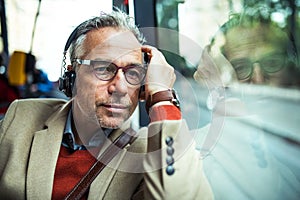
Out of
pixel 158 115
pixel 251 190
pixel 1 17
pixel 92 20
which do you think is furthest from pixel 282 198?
pixel 1 17

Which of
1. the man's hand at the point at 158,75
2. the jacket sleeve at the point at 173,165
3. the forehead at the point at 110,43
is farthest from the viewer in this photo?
the forehead at the point at 110,43

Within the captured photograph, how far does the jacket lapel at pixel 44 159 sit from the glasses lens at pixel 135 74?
344 millimetres

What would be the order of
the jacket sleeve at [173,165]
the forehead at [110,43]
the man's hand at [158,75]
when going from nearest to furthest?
1. the jacket sleeve at [173,165]
2. the man's hand at [158,75]
3. the forehead at [110,43]

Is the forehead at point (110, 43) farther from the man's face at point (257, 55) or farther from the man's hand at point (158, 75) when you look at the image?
the man's face at point (257, 55)

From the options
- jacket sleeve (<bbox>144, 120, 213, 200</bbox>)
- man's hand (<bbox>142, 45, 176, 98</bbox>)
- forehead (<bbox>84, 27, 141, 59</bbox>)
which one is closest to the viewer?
jacket sleeve (<bbox>144, 120, 213, 200</bbox>)

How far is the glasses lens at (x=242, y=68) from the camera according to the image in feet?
4.53

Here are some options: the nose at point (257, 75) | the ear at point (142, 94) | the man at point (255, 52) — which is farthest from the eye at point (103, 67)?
the nose at point (257, 75)

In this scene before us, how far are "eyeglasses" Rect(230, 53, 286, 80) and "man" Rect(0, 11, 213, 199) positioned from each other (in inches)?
11.3

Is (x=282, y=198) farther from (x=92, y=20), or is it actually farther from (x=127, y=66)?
(x=92, y=20)

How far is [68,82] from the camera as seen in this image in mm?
1448

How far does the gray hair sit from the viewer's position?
1.38 m

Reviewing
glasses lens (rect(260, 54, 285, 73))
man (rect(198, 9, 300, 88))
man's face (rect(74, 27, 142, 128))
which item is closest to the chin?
man's face (rect(74, 27, 142, 128))

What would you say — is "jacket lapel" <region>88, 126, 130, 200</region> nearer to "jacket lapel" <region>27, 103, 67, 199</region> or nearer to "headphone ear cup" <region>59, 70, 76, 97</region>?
"jacket lapel" <region>27, 103, 67, 199</region>

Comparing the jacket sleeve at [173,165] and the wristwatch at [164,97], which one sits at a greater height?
the wristwatch at [164,97]
